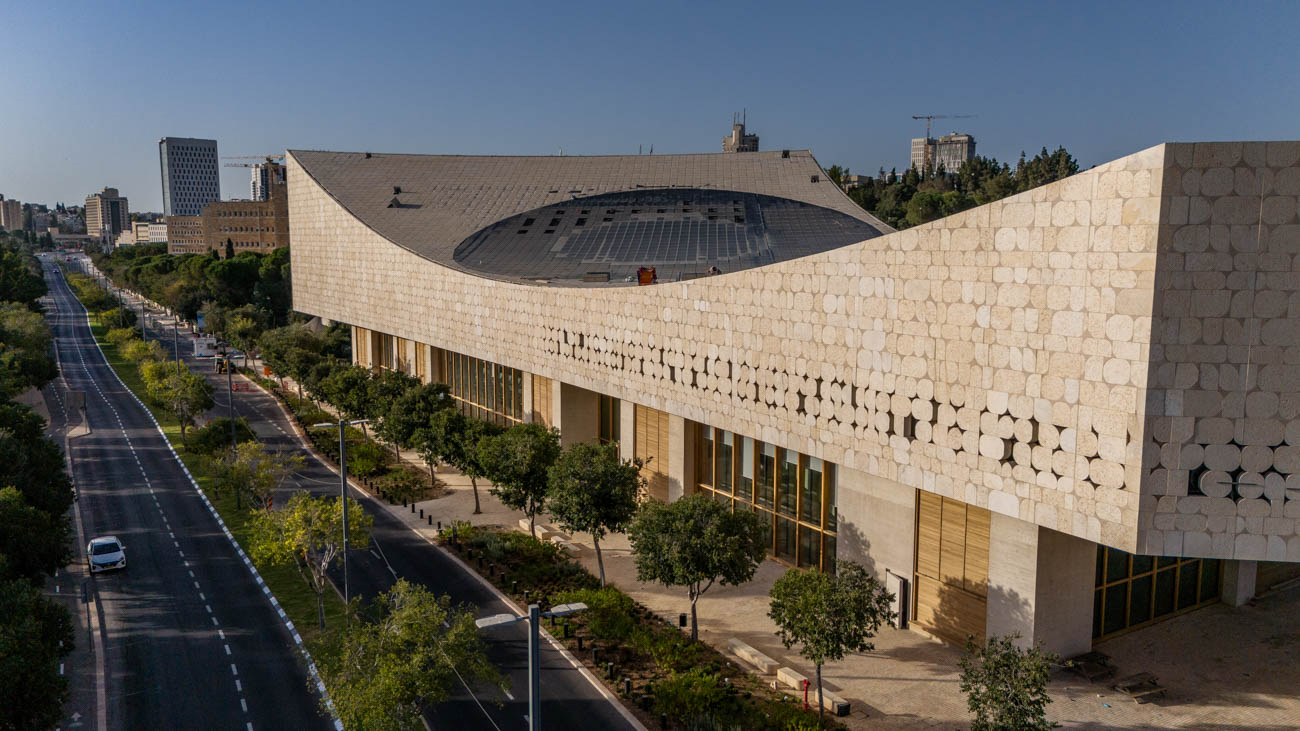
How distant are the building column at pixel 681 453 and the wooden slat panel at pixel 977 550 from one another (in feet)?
49.6

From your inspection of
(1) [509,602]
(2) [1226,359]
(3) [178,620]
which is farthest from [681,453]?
(2) [1226,359]

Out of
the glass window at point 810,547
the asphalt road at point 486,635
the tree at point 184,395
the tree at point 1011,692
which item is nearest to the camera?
the tree at point 1011,692

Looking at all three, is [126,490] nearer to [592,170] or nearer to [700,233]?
[700,233]

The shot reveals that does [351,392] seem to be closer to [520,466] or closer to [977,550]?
[520,466]

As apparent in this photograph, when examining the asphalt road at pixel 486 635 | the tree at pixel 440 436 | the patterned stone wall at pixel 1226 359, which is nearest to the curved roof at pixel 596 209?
the tree at pixel 440 436

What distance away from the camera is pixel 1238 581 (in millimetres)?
36094

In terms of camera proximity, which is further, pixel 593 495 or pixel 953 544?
pixel 593 495

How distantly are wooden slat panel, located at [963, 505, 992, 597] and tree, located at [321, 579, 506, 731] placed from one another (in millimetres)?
16391

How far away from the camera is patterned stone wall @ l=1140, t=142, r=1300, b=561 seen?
77.4 ft

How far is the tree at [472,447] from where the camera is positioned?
4675cm

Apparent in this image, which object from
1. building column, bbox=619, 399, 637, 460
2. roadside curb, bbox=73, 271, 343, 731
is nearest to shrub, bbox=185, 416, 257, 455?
roadside curb, bbox=73, 271, 343, 731

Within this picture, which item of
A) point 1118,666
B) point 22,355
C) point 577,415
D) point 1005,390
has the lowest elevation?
point 1118,666

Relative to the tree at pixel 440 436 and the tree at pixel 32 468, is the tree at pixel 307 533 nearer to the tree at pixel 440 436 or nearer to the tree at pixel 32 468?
the tree at pixel 32 468

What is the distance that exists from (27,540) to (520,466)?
731 inches
